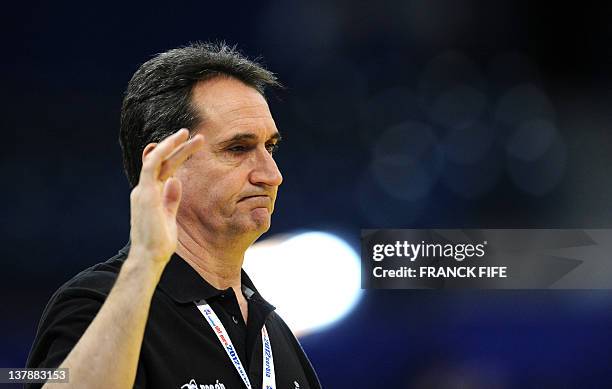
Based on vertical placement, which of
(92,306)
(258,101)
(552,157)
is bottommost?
(92,306)

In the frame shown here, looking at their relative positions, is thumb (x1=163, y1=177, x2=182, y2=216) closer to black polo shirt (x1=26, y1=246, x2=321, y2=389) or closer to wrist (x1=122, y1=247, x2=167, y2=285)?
wrist (x1=122, y1=247, x2=167, y2=285)

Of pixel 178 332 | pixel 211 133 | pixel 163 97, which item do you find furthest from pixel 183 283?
pixel 163 97

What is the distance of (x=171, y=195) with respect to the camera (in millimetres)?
1272

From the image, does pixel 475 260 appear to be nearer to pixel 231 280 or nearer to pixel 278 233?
pixel 278 233

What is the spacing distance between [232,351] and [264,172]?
45 cm

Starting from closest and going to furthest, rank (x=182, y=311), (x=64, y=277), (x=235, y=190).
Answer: (x=182, y=311), (x=235, y=190), (x=64, y=277)

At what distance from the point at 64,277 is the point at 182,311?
2759 millimetres

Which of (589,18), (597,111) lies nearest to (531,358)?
(597,111)

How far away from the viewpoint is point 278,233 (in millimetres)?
4328

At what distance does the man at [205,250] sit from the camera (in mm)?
1483

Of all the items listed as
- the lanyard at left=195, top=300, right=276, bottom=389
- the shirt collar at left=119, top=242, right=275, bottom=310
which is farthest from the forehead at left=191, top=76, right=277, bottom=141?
the lanyard at left=195, top=300, right=276, bottom=389

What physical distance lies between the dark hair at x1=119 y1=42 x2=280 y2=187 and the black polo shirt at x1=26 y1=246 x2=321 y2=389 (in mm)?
323

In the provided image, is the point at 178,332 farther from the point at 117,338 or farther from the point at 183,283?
the point at 117,338

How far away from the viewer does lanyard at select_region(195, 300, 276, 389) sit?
1.63 metres
